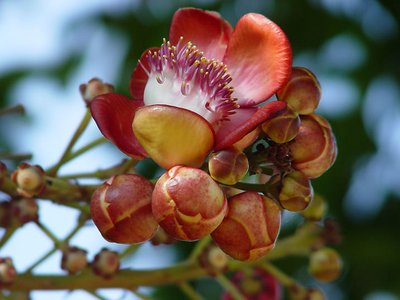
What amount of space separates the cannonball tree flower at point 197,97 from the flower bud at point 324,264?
0.48 metres

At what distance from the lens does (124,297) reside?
162 cm

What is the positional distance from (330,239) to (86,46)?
4.85 feet

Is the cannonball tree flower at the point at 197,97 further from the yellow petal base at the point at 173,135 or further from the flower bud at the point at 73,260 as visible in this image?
the flower bud at the point at 73,260

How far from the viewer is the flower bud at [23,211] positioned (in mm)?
1449

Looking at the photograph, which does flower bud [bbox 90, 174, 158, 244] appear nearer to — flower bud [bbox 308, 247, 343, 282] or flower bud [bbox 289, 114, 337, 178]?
flower bud [bbox 289, 114, 337, 178]

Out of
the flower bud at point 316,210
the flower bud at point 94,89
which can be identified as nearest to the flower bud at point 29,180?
the flower bud at point 94,89

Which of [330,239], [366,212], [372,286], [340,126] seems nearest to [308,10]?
[340,126]

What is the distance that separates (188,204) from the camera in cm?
118

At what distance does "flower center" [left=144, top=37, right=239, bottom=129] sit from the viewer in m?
1.30

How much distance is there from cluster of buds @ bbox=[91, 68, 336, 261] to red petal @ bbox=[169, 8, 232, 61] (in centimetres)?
16

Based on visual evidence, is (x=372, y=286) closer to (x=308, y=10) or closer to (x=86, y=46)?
(x=308, y=10)

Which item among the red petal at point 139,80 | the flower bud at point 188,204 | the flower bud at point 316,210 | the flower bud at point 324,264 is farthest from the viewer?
the flower bud at point 324,264

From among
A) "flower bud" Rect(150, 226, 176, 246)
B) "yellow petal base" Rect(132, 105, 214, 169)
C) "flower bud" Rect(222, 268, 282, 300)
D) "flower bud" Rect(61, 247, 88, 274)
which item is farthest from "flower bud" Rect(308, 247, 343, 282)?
"yellow petal base" Rect(132, 105, 214, 169)

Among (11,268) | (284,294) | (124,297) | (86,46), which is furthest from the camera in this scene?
(86,46)
